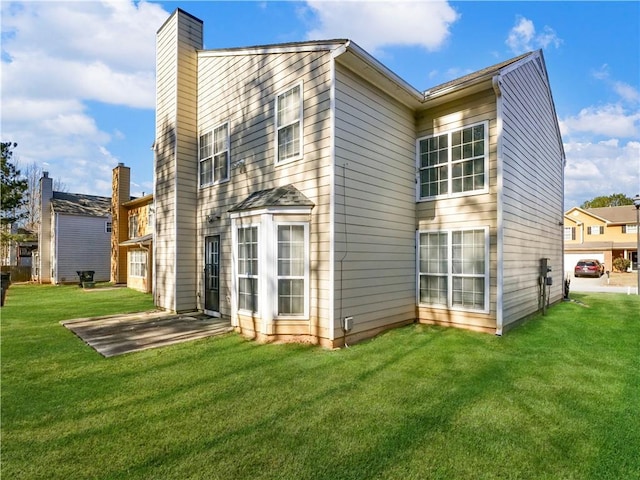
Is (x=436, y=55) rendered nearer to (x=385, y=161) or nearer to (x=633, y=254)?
(x=385, y=161)

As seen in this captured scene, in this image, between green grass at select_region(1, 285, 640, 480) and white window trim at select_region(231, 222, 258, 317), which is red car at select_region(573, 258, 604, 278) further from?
white window trim at select_region(231, 222, 258, 317)

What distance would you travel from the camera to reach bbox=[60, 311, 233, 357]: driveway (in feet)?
19.7

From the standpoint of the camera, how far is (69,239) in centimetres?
2030

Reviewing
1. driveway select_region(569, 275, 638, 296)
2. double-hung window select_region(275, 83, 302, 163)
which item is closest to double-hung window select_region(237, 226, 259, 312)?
double-hung window select_region(275, 83, 302, 163)

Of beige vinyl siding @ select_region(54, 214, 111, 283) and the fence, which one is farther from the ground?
beige vinyl siding @ select_region(54, 214, 111, 283)

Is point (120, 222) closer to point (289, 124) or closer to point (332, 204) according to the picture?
point (289, 124)

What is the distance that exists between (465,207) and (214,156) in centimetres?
653

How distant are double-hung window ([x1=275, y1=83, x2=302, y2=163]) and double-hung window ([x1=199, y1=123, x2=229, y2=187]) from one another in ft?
7.02

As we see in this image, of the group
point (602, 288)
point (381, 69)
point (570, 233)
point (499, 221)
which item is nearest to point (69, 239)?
point (381, 69)

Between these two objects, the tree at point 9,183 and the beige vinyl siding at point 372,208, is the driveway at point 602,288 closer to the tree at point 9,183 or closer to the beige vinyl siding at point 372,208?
the beige vinyl siding at point 372,208

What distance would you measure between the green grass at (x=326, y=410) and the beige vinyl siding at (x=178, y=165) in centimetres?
324

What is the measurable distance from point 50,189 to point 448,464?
2649 cm

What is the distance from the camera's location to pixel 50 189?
21.1m

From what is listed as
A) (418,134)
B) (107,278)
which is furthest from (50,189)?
(418,134)
